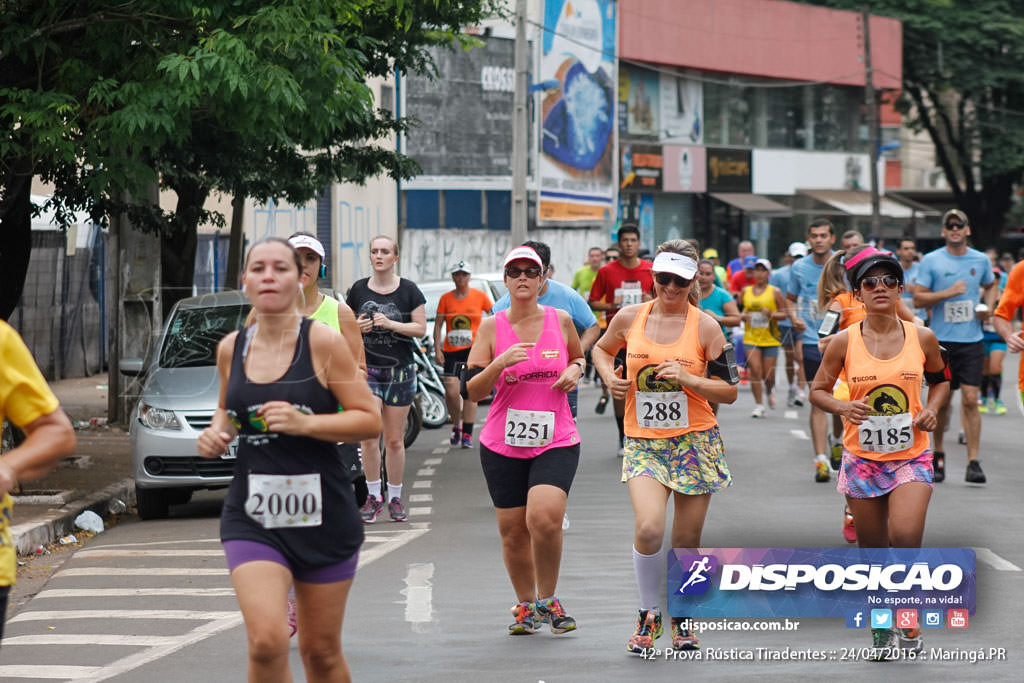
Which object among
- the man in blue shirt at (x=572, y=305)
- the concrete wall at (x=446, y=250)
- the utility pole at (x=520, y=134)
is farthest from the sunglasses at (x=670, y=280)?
the concrete wall at (x=446, y=250)

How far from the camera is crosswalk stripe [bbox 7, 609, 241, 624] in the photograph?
27.8ft

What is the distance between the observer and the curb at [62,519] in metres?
10.8

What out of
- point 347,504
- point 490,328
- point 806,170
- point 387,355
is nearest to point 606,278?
point 387,355

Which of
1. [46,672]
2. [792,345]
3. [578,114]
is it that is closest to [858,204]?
[578,114]

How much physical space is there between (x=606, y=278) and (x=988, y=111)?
41.1 meters

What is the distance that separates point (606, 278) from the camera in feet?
48.7

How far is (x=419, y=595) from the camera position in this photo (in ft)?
28.7

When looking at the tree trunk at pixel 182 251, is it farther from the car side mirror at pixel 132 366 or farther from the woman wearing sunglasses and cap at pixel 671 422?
the woman wearing sunglasses and cap at pixel 671 422

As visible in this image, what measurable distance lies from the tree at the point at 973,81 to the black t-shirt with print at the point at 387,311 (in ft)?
140

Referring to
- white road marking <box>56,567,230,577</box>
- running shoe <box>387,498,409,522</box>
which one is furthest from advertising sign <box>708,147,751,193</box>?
white road marking <box>56,567,230,577</box>

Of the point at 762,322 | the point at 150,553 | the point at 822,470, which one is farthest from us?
the point at 762,322

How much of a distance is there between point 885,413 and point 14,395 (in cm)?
396

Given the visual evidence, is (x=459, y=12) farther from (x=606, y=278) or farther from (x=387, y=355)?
(x=387, y=355)

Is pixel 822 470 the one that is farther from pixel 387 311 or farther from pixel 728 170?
pixel 728 170
